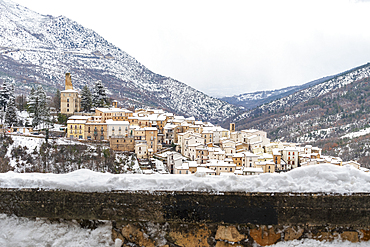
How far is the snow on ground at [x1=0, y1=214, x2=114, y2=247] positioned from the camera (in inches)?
132

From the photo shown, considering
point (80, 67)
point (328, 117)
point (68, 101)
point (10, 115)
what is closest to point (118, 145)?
point (68, 101)

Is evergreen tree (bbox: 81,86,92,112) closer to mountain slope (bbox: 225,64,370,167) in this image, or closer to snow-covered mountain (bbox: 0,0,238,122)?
mountain slope (bbox: 225,64,370,167)

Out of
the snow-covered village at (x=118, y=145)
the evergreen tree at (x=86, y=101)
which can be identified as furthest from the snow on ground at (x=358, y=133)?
the evergreen tree at (x=86, y=101)

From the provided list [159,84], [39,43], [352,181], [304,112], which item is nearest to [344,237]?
[352,181]

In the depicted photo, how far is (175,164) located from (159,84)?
14463 centimetres

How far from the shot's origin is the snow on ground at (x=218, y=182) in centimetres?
332

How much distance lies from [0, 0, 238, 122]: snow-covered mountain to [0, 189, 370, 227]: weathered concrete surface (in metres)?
106

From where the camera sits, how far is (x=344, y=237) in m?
3.25

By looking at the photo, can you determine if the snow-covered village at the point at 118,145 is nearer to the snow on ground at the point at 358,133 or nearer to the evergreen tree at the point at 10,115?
the evergreen tree at the point at 10,115

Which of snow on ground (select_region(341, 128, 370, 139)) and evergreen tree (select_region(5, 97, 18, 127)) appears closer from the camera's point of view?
evergreen tree (select_region(5, 97, 18, 127))

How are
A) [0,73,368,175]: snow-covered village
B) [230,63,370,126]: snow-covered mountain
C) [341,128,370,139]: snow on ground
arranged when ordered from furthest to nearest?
[230,63,370,126]: snow-covered mountain
[341,128,370,139]: snow on ground
[0,73,368,175]: snow-covered village

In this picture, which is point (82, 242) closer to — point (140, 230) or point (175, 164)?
point (140, 230)

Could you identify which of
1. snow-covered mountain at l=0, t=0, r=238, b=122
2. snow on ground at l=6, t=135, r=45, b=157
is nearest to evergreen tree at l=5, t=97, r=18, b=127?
snow on ground at l=6, t=135, r=45, b=157

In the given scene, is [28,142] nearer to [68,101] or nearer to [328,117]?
[68,101]
